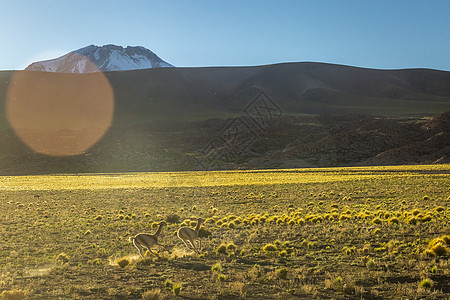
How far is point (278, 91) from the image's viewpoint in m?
189

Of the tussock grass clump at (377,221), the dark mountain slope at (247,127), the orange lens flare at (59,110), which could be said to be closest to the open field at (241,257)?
the tussock grass clump at (377,221)

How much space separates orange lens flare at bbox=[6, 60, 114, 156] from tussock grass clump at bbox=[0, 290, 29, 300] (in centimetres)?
9653

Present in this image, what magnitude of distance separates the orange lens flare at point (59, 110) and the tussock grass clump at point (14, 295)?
9653 cm

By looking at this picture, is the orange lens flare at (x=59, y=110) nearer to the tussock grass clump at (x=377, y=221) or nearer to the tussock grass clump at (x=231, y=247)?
the tussock grass clump at (x=231, y=247)

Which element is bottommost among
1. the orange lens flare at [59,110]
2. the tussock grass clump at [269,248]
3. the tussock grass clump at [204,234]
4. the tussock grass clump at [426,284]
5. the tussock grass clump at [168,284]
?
the tussock grass clump at [204,234]

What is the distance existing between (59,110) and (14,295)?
6197 inches

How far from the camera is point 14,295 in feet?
28.0

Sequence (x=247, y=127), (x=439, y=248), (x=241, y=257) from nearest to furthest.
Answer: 1. (x=439, y=248)
2. (x=241, y=257)
3. (x=247, y=127)

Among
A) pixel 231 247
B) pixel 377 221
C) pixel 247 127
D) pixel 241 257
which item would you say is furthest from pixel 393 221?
pixel 247 127

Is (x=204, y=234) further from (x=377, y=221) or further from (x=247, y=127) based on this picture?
(x=247, y=127)

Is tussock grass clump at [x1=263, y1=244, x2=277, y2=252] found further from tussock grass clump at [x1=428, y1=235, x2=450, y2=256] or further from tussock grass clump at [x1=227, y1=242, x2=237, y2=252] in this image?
tussock grass clump at [x1=428, y1=235, x2=450, y2=256]

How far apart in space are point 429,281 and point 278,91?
185m

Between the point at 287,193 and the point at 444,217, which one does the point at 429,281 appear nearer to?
the point at 444,217

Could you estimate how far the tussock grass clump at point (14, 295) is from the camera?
27.9ft
